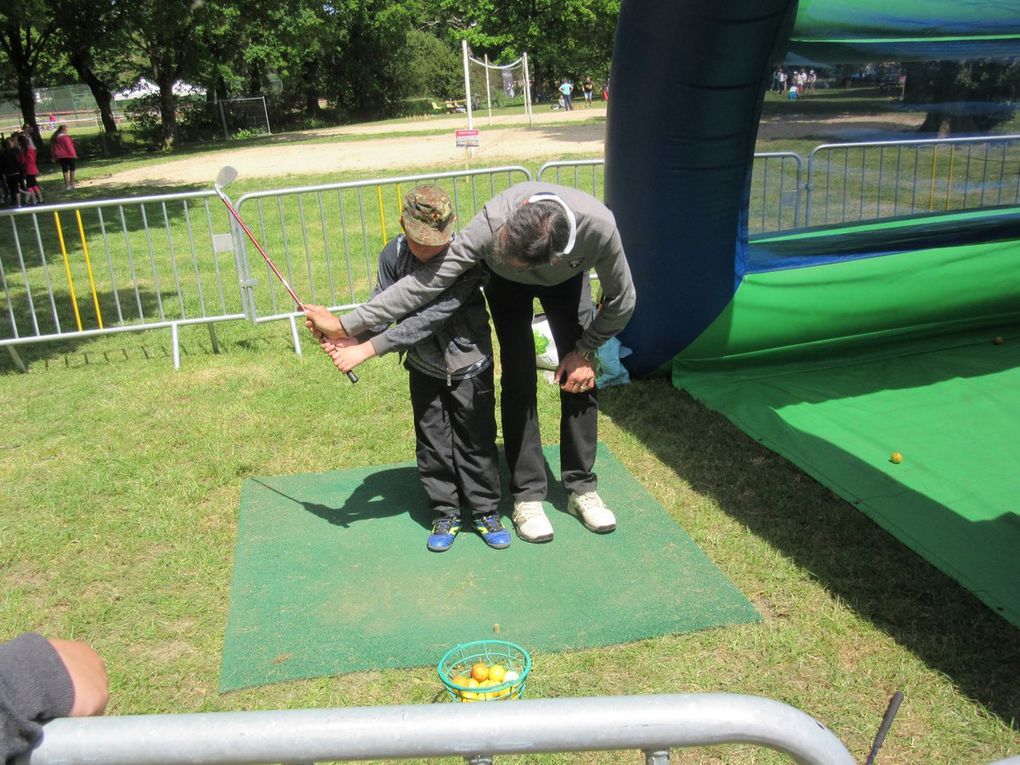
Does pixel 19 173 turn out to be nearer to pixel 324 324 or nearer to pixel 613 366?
pixel 613 366

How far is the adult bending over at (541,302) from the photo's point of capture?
330 cm

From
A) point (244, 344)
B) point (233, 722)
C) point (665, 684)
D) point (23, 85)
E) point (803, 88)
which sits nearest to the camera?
point (233, 722)

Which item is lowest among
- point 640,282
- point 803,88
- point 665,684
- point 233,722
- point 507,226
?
point 665,684

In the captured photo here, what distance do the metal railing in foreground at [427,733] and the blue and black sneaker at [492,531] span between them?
2.82m

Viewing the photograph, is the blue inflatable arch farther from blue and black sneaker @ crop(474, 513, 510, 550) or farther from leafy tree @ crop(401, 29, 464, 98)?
leafy tree @ crop(401, 29, 464, 98)

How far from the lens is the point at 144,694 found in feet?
10.6

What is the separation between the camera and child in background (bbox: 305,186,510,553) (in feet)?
11.7

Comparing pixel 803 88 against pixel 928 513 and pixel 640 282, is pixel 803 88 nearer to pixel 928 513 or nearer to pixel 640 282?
pixel 640 282

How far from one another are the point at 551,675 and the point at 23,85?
3045cm

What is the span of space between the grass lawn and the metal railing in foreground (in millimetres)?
1727

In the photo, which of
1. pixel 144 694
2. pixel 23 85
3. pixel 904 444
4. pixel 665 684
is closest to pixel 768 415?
pixel 904 444

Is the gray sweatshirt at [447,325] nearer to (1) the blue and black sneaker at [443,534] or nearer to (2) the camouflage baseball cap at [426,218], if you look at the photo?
(2) the camouflage baseball cap at [426,218]

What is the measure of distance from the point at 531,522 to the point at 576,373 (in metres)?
0.77

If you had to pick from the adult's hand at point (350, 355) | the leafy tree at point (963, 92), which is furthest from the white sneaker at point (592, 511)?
the leafy tree at point (963, 92)
